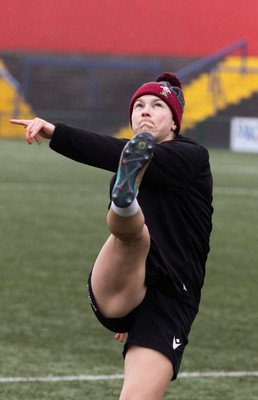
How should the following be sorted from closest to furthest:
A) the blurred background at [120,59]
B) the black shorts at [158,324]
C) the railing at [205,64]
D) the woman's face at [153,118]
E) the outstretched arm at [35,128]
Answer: the outstretched arm at [35,128]
the black shorts at [158,324]
the woman's face at [153,118]
the blurred background at [120,59]
the railing at [205,64]

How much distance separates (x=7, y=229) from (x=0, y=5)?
56.1 ft

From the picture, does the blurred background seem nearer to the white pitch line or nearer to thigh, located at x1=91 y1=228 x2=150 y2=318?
the white pitch line

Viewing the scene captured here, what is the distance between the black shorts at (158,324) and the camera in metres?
4.22

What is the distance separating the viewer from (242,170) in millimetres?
20891

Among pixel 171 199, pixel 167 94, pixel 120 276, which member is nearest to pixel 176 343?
pixel 120 276

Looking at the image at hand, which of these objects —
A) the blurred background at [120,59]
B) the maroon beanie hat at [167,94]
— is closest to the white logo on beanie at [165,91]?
the maroon beanie hat at [167,94]

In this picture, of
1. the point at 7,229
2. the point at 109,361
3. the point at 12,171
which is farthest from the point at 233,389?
the point at 12,171

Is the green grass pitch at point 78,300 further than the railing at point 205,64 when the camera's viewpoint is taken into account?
No

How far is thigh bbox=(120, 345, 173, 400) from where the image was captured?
4055 millimetres

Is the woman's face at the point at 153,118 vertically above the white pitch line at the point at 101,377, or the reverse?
the woman's face at the point at 153,118

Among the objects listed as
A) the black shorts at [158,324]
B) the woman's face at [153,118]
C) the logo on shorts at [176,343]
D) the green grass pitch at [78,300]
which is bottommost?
the green grass pitch at [78,300]

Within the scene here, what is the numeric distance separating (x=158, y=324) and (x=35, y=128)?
914 millimetres

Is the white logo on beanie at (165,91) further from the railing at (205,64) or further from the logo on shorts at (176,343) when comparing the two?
the railing at (205,64)

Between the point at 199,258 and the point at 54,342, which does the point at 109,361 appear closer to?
the point at 54,342
